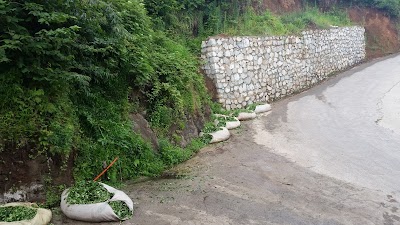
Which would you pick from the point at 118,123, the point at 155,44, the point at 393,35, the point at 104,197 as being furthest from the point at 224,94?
the point at 393,35

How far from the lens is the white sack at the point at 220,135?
12211mm

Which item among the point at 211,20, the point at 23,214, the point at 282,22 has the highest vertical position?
the point at 211,20

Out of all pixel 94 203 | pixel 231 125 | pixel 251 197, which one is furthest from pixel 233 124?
pixel 94 203

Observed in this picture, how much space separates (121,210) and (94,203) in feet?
1.63

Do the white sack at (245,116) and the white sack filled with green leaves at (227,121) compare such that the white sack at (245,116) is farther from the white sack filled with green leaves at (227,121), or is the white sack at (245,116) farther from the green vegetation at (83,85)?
the green vegetation at (83,85)

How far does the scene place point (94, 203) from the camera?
6.95 metres

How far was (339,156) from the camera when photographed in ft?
36.1

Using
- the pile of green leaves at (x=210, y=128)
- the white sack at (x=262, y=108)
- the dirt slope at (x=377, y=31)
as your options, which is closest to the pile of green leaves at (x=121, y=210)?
the pile of green leaves at (x=210, y=128)

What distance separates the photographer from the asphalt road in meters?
7.48

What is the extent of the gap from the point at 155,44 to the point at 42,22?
18.5 ft

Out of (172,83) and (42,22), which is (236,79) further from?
(42,22)

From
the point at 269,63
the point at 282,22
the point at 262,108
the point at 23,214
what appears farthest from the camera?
the point at 282,22

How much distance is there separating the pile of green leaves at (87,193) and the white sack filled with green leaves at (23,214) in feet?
1.65

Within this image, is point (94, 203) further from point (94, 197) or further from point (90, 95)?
point (90, 95)
